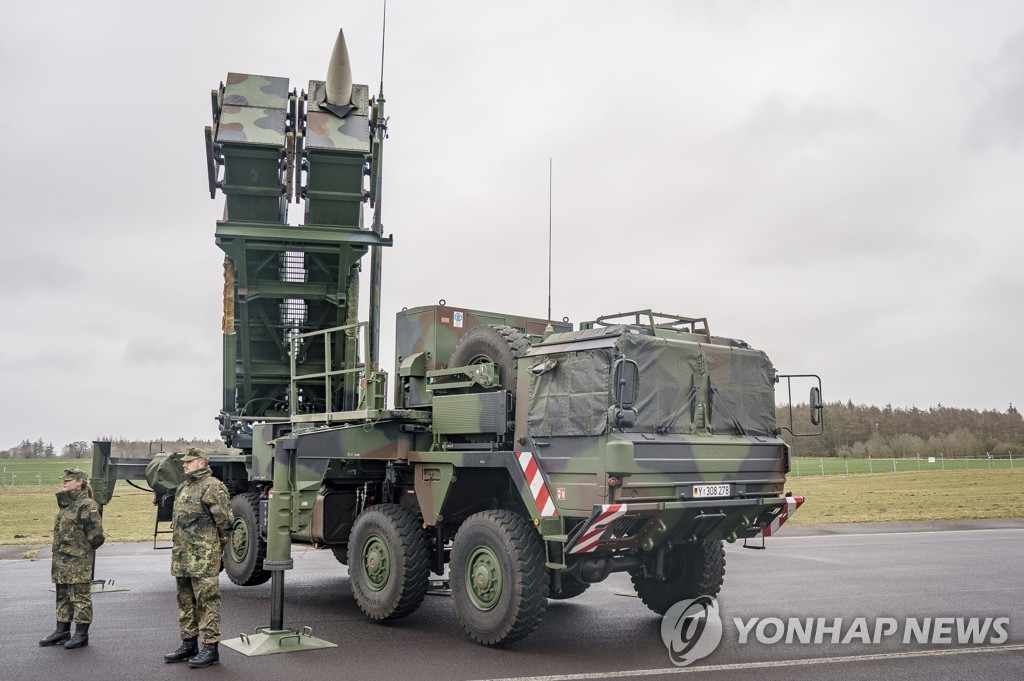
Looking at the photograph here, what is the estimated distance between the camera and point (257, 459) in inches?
431

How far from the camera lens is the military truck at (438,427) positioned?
24.2 ft

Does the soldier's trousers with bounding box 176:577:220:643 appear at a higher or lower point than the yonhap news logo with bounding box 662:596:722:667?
higher

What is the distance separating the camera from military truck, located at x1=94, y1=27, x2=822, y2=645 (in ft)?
24.2

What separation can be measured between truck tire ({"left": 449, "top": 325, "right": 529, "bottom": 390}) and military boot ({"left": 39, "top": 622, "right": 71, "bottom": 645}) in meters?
4.13

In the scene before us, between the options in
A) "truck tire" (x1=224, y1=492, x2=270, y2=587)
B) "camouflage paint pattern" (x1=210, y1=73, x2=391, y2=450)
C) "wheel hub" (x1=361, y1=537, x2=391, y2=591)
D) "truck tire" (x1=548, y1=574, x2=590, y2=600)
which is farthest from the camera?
"camouflage paint pattern" (x1=210, y1=73, x2=391, y2=450)

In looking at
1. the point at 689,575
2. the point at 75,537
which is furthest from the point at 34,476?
the point at 689,575

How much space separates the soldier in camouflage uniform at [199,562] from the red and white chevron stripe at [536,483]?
8.08 feet

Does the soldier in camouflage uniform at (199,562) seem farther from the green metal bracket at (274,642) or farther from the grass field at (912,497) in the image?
the grass field at (912,497)

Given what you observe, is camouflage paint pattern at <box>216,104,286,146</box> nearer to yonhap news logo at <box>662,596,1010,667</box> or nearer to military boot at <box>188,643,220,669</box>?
military boot at <box>188,643,220,669</box>

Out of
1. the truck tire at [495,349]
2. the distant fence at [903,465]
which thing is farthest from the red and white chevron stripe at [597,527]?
the distant fence at [903,465]

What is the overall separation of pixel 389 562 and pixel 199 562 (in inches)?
83.2

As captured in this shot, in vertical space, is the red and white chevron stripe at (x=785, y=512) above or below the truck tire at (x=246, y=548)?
above

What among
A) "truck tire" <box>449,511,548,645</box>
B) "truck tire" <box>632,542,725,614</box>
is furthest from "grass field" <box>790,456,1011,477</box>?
"truck tire" <box>449,511,548,645</box>

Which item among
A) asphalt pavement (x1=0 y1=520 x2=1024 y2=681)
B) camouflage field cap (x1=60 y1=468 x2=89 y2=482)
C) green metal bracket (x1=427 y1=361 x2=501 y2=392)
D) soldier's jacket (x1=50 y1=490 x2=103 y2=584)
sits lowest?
asphalt pavement (x1=0 y1=520 x2=1024 y2=681)
